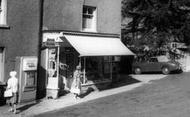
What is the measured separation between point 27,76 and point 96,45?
4629mm

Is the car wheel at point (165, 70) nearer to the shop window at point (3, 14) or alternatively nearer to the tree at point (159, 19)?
the tree at point (159, 19)

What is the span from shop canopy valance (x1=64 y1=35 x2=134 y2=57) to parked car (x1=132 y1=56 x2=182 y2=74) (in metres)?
11.1

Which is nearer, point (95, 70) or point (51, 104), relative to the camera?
point (51, 104)

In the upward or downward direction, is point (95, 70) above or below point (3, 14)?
below

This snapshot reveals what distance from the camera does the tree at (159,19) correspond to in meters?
35.3

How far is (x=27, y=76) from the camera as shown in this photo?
17.3 metres

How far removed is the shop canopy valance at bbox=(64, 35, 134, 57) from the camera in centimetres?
1847

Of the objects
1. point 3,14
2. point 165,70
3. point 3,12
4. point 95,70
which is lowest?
point 165,70

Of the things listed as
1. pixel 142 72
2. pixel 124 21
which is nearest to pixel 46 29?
pixel 142 72

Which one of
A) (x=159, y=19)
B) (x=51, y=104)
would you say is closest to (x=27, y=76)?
(x=51, y=104)

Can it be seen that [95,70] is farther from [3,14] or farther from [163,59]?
[163,59]

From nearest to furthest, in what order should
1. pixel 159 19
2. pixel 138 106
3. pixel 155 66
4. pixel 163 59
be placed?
pixel 138 106 < pixel 155 66 < pixel 159 19 < pixel 163 59

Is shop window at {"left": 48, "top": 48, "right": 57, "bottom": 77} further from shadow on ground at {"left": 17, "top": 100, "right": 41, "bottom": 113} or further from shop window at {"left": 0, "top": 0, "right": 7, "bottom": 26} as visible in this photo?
shop window at {"left": 0, "top": 0, "right": 7, "bottom": 26}

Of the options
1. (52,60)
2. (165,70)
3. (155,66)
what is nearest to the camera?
(52,60)
